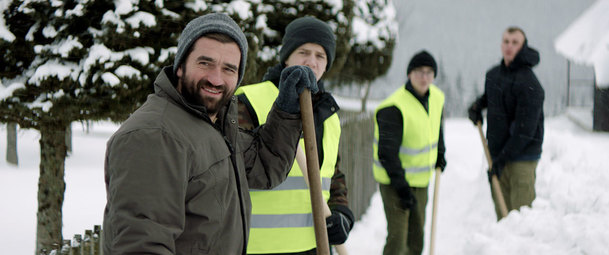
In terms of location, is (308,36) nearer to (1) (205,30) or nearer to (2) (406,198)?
(1) (205,30)

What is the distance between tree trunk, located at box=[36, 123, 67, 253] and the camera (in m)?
4.02

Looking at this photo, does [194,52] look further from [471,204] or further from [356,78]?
[356,78]

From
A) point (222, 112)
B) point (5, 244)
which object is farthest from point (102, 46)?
point (5, 244)

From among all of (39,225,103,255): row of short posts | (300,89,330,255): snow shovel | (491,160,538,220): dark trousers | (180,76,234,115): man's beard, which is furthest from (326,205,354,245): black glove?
(491,160,538,220): dark trousers

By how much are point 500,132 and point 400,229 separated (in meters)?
1.51

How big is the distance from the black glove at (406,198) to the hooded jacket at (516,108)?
4.00 feet

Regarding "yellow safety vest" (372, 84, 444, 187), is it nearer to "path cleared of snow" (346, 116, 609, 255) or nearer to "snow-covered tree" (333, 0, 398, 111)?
"path cleared of snow" (346, 116, 609, 255)

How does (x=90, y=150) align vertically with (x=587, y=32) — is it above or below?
below

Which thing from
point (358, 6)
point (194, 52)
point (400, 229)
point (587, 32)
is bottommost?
point (400, 229)

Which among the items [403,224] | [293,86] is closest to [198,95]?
[293,86]

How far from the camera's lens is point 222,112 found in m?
1.75

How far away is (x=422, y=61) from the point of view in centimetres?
390

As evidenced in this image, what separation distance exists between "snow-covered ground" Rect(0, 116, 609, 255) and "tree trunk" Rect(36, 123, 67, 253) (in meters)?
0.24

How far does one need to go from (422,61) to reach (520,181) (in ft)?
5.01
